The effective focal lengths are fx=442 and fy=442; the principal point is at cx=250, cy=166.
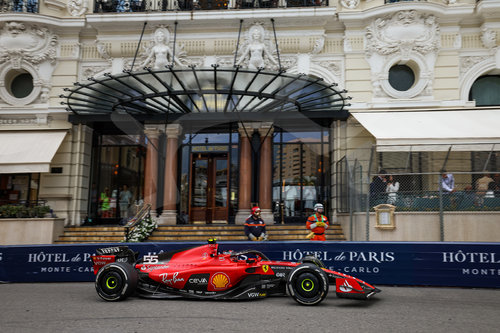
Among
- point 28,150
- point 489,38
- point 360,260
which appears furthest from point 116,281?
point 489,38

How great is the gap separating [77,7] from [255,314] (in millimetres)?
16423

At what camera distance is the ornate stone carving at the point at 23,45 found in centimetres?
1797

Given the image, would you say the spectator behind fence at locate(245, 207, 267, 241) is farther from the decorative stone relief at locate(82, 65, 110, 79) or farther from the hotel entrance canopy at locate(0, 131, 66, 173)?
the decorative stone relief at locate(82, 65, 110, 79)

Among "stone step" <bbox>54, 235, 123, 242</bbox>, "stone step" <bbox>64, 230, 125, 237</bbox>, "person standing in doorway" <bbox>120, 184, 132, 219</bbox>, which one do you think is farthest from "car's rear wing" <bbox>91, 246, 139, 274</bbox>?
"person standing in doorway" <bbox>120, 184, 132, 219</bbox>

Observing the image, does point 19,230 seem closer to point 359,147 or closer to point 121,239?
point 121,239

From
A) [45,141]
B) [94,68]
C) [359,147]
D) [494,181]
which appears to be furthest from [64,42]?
[494,181]

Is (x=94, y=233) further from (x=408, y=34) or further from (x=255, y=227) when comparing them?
(x=408, y=34)

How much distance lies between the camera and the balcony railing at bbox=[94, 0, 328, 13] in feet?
59.3

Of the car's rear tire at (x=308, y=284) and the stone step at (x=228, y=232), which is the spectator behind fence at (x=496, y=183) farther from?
the car's rear tire at (x=308, y=284)

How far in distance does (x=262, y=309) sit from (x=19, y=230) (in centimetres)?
1154

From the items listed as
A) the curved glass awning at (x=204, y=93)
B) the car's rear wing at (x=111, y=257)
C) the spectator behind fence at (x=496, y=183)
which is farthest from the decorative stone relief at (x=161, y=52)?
the spectator behind fence at (x=496, y=183)

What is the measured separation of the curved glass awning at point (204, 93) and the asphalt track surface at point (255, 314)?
727 cm

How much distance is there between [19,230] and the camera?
15328 mm

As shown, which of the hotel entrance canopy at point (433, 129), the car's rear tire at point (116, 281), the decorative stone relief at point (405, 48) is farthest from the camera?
the decorative stone relief at point (405, 48)
